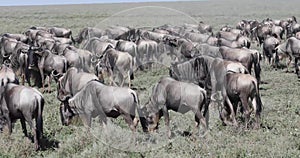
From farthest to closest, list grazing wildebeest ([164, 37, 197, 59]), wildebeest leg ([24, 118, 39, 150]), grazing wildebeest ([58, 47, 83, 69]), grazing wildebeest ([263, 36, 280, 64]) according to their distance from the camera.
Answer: grazing wildebeest ([263, 36, 280, 64]) < grazing wildebeest ([58, 47, 83, 69]) < grazing wildebeest ([164, 37, 197, 59]) < wildebeest leg ([24, 118, 39, 150])

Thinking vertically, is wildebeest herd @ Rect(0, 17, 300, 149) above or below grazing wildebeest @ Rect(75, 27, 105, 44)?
above

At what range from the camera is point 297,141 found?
9477 millimetres

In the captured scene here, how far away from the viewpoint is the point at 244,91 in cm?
1068

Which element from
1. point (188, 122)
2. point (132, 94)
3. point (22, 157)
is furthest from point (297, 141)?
point (22, 157)

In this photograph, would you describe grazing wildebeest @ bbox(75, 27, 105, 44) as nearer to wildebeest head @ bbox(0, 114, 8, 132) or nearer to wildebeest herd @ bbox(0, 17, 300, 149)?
wildebeest herd @ bbox(0, 17, 300, 149)

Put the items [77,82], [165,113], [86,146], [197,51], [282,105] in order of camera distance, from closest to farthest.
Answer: [86,146], [165,113], [77,82], [282,105], [197,51]

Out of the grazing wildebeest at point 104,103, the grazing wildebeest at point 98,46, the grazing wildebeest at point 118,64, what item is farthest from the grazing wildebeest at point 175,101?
the grazing wildebeest at point 98,46

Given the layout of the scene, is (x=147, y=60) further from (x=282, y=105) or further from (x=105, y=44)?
(x=282, y=105)

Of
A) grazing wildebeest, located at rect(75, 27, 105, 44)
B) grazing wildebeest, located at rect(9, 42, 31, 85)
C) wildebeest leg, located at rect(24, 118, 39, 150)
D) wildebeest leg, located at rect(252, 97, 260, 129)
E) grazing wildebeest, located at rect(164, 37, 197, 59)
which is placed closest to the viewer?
wildebeest leg, located at rect(24, 118, 39, 150)

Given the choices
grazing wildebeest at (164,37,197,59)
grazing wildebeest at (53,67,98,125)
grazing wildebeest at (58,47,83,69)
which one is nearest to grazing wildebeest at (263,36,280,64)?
grazing wildebeest at (164,37,197,59)

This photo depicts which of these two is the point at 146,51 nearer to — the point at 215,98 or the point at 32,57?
the point at 32,57

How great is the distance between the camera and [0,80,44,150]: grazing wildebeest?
9445mm

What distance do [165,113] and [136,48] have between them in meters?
9.90

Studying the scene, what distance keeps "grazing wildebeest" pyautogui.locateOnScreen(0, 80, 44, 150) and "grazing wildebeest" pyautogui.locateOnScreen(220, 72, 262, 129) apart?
171 inches
